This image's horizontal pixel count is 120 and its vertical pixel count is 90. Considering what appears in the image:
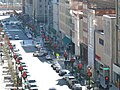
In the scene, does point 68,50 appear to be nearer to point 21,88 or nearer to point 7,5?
point 21,88

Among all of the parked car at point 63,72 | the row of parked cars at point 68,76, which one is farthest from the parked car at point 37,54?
the parked car at point 63,72

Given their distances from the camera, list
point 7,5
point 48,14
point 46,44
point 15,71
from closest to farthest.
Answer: point 15,71 → point 46,44 → point 48,14 → point 7,5

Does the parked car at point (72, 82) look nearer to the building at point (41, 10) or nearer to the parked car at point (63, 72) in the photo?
the parked car at point (63, 72)

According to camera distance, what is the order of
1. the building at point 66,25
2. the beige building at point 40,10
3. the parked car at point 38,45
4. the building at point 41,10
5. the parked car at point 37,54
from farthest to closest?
the building at point 41,10 → the beige building at point 40,10 → the parked car at point 38,45 → the building at point 66,25 → the parked car at point 37,54

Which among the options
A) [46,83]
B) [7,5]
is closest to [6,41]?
[46,83]

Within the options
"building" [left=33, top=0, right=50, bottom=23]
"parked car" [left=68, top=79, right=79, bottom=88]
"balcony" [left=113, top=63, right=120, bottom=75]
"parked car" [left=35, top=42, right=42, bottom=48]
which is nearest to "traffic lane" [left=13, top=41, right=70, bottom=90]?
"parked car" [left=68, top=79, right=79, bottom=88]

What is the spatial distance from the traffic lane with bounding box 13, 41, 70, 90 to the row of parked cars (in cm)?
46

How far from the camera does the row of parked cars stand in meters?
51.5

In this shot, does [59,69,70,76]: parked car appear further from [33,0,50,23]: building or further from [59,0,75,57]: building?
[33,0,50,23]: building

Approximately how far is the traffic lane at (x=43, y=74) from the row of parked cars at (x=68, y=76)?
456 mm

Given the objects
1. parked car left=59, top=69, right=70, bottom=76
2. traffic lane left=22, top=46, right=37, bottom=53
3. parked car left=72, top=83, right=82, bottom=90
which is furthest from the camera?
traffic lane left=22, top=46, right=37, bottom=53

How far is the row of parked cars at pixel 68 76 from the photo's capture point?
169 ft

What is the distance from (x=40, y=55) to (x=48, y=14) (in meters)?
36.9

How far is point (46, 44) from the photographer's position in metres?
87.6
